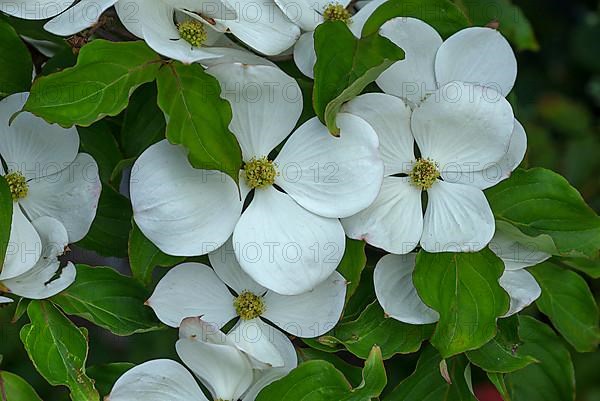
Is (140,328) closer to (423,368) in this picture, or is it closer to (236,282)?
(236,282)

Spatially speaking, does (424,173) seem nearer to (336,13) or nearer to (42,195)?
(336,13)

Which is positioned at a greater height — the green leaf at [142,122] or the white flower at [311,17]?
Result: the white flower at [311,17]

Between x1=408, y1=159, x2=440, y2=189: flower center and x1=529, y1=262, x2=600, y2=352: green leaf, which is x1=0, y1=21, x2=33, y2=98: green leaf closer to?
x1=408, y1=159, x2=440, y2=189: flower center

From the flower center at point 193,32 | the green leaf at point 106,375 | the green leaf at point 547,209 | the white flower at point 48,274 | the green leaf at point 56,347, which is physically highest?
the flower center at point 193,32

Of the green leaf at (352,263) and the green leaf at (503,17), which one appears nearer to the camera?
the green leaf at (352,263)

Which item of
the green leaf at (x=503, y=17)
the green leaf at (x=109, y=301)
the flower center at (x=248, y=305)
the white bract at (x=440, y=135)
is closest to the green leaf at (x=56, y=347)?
the green leaf at (x=109, y=301)

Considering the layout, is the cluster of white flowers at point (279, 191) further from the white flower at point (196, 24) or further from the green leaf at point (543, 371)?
the green leaf at point (543, 371)

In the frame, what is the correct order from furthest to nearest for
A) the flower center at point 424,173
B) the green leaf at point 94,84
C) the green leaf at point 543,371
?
1. the green leaf at point 543,371
2. the flower center at point 424,173
3. the green leaf at point 94,84
